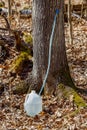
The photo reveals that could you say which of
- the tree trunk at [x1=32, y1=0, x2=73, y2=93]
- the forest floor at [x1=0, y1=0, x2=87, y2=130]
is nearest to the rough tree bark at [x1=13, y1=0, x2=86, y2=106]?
the tree trunk at [x1=32, y1=0, x2=73, y2=93]

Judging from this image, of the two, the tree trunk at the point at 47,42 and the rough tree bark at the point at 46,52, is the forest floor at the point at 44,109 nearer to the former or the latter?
the rough tree bark at the point at 46,52

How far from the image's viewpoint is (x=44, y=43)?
5.71 m

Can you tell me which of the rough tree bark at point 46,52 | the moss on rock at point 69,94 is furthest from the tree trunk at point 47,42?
the moss on rock at point 69,94

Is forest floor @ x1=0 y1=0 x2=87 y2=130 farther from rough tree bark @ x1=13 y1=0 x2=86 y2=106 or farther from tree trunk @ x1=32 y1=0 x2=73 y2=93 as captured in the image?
tree trunk @ x1=32 y1=0 x2=73 y2=93

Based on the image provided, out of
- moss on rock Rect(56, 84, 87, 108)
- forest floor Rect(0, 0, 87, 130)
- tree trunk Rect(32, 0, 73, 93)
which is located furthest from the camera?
moss on rock Rect(56, 84, 87, 108)

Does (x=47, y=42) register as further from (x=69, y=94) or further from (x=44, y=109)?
(x=44, y=109)

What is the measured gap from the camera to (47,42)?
570 cm

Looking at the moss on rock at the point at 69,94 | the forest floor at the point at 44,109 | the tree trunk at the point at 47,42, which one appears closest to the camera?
the forest floor at the point at 44,109

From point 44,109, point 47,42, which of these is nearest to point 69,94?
point 44,109

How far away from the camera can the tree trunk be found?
Result: 18.1ft

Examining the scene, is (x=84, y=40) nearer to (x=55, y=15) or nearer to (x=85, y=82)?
(x=85, y=82)

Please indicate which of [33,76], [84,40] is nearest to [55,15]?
[33,76]

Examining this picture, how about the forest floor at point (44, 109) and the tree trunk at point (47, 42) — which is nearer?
the forest floor at point (44, 109)

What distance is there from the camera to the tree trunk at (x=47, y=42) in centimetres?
550
